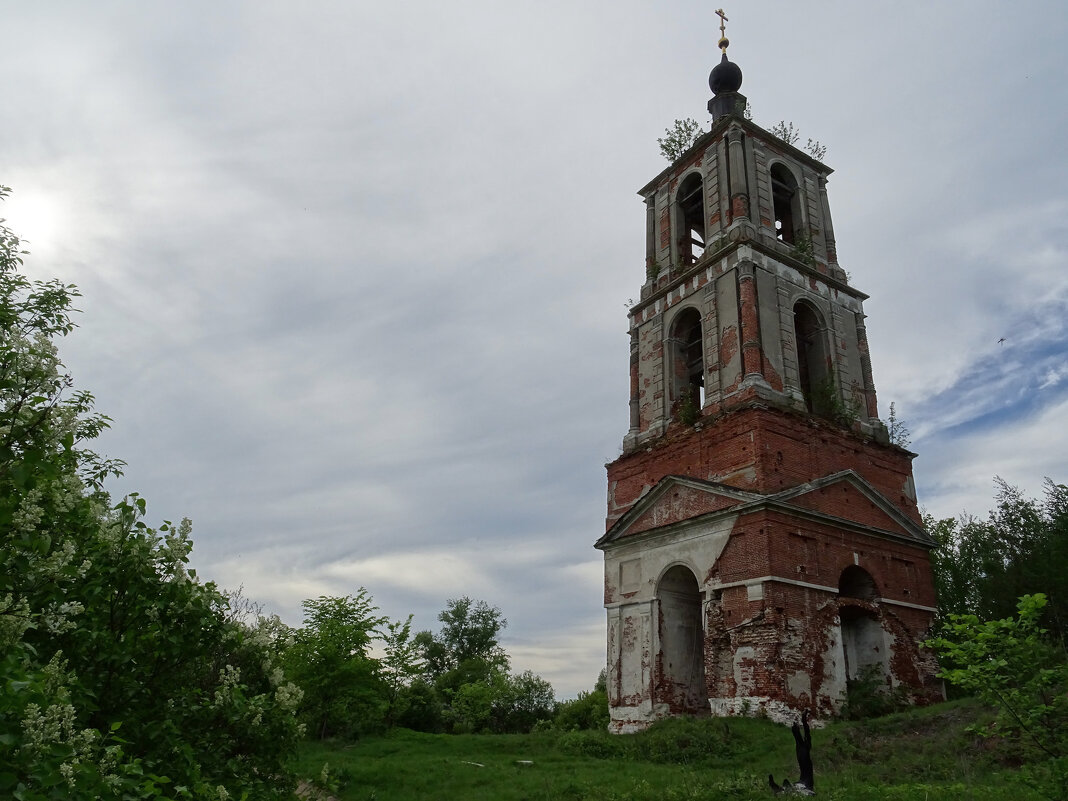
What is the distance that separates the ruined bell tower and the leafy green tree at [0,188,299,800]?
1417 centimetres

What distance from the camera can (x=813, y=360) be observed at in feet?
78.9

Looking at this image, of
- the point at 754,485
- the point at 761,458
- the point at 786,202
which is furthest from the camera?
the point at 786,202

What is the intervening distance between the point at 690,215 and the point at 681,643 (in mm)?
14859

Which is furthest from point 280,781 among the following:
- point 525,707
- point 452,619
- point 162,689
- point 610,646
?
point 452,619

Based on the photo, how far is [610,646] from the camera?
70.7 feet

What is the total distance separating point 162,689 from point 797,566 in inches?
624

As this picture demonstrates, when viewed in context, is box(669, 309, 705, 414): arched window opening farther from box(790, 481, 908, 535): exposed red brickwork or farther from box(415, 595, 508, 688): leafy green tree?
box(415, 595, 508, 688): leafy green tree

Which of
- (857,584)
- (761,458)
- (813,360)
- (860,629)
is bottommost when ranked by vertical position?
(860,629)

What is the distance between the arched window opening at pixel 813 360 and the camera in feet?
74.3

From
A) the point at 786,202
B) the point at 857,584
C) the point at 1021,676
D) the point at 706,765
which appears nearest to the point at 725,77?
the point at 786,202

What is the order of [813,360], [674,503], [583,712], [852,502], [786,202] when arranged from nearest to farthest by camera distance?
[852,502], [674,503], [813,360], [786,202], [583,712]

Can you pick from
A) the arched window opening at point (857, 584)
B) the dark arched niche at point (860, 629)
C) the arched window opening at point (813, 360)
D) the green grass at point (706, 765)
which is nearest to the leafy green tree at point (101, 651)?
the green grass at point (706, 765)

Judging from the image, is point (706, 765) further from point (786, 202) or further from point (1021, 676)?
point (786, 202)

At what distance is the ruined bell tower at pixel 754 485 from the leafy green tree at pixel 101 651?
14.2 meters
